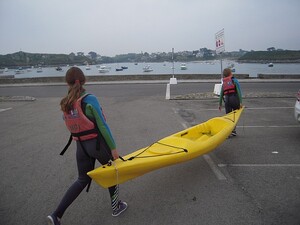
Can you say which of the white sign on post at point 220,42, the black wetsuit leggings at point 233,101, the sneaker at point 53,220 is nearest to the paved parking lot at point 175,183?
the sneaker at point 53,220

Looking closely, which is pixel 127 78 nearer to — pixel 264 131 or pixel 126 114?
pixel 126 114

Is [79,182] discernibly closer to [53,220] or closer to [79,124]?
[53,220]

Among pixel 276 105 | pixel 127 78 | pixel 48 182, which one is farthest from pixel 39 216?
pixel 127 78

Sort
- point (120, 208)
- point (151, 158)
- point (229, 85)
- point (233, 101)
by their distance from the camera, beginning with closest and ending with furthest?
point (120, 208)
point (151, 158)
point (229, 85)
point (233, 101)

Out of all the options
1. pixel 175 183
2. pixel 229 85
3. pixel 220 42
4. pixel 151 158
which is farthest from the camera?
pixel 220 42

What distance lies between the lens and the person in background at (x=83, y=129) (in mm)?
2648

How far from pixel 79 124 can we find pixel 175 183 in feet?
6.73

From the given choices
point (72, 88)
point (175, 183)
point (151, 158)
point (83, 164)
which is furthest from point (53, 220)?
point (175, 183)

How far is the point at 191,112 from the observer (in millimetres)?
9641

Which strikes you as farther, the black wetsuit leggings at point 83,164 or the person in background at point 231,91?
the person in background at point 231,91

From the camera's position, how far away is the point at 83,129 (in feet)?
8.96

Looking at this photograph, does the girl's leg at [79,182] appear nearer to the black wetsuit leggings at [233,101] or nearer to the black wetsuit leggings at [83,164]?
the black wetsuit leggings at [83,164]

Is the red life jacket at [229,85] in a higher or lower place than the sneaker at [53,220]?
higher

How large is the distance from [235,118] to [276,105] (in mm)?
6157
